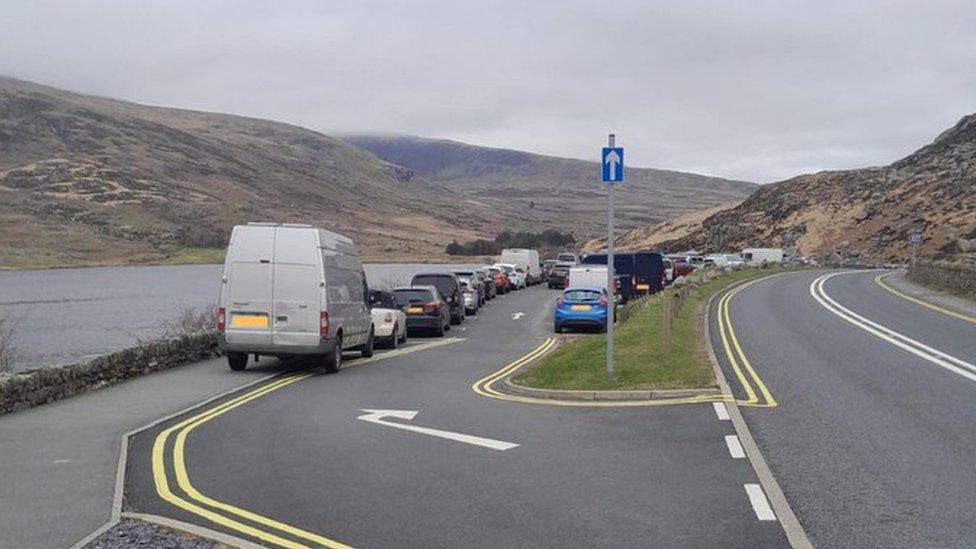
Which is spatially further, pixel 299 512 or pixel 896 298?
pixel 896 298

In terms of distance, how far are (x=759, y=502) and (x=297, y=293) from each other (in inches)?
476

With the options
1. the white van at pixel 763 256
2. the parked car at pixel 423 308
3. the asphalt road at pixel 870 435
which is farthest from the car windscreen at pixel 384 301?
the white van at pixel 763 256

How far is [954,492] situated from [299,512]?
5.16m

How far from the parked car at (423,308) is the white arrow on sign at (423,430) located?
48.8ft

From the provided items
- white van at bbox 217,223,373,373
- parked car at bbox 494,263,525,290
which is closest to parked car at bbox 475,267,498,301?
parked car at bbox 494,263,525,290

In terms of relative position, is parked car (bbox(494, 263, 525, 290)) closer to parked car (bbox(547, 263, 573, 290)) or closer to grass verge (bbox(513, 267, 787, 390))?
parked car (bbox(547, 263, 573, 290))

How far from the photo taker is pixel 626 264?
142ft

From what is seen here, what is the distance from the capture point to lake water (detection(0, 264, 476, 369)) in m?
35.0

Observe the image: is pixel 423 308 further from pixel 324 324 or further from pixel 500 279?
pixel 500 279

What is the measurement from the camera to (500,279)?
51094 millimetres

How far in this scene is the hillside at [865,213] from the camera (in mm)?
76000

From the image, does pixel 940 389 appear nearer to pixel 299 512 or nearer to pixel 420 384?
pixel 420 384

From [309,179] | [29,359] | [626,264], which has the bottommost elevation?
[29,359]

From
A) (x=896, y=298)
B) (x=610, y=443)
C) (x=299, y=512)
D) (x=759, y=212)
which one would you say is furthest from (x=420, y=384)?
(x=759, y=212)
